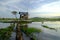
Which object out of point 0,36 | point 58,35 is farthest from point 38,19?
point 0,36

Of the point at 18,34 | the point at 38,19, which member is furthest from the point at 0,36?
the point at 38,19

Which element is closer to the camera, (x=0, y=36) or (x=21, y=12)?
(x=0, y=36)

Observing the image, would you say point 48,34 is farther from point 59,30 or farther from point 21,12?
point 21,12

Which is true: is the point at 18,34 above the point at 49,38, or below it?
above

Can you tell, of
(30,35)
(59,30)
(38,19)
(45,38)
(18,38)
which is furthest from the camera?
(38,19)

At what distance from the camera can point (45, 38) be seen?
1218 cm

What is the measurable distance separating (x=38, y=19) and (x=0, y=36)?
7829 millimetres

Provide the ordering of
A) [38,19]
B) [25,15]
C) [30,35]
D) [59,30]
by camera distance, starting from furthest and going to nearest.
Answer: [38,19]
[59,30]
[25,15]
[30,35]

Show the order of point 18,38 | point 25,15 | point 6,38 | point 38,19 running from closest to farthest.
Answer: point 18,38 → point 6,38 → point 25,15 → point 38,19

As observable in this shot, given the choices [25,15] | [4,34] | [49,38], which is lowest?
[49,38]

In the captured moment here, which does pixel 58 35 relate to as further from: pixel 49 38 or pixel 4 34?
pixel 4 34

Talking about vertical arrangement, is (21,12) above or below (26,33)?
above

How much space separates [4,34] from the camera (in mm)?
9453

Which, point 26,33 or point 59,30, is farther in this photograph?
point 59,30
